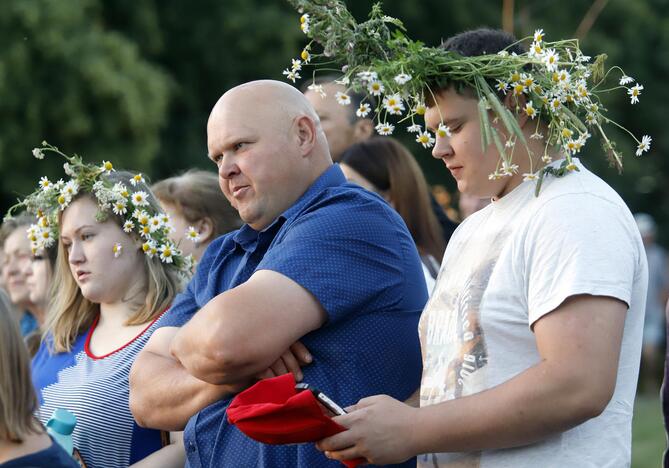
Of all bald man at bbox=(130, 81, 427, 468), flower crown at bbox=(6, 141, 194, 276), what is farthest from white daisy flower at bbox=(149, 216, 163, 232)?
bald man at bbox=(130, 81, 427, 468)

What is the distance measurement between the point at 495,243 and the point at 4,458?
1484mm

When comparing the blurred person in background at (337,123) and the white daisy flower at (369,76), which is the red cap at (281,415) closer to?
the white daisy flower at (369,76)

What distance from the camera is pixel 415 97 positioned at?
318cm

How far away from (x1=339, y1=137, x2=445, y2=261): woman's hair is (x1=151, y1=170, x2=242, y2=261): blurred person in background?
2.89 ft

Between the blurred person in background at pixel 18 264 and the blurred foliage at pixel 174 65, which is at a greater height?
the blurred foliage at pixel 174 65

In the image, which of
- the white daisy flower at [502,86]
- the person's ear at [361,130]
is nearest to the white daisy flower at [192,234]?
the person's ear at [361,130]

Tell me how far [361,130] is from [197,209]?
149 cm

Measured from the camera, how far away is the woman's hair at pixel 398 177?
19.1ft

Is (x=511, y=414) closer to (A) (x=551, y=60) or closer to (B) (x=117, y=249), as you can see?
(A) (x=551, y=60)

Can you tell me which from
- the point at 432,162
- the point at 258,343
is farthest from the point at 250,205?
the point at 432,162

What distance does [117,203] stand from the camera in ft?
15.3

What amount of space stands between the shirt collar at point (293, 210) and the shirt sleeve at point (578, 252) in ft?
3.17

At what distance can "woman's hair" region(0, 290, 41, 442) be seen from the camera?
319 cm

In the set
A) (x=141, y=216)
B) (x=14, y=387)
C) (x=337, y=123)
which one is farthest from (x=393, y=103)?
(x=337, y=123)
